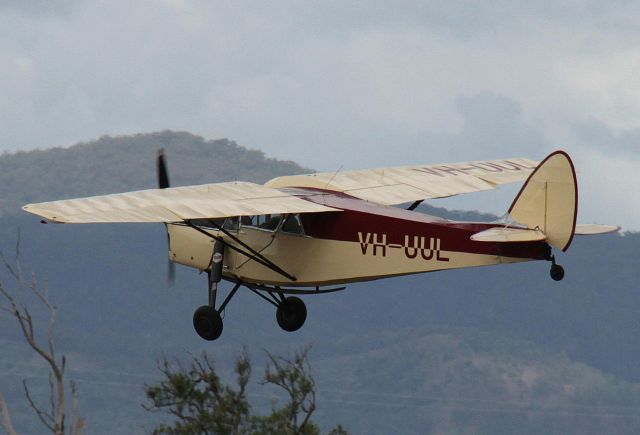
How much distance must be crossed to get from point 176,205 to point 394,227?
11.4ft

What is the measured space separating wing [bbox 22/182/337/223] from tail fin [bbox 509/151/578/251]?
3.54 meters

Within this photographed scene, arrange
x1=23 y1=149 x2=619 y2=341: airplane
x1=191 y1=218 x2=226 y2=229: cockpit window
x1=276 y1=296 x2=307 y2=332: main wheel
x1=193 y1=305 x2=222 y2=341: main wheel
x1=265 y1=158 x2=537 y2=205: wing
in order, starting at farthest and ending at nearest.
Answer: x1=265 y1=158 x2=537 y2=205: wing < x1=276 y1=296 x2=307 y2=332: main wheel < x1=191 y1=218 x2=226 y2=229: cockpit window < x1=193 y1=305 x2=222 y2=341: main wheel < x1=23 y1=149 x2=619 y2=341: airplane

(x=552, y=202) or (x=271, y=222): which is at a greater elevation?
(x=552, y=202)

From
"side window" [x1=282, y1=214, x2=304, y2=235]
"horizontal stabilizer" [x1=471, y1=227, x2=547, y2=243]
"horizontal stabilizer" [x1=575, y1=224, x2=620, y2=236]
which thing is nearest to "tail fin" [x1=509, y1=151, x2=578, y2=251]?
"horizontal stabilizer" [x1=471, y1=227, x2=547, y2=243]

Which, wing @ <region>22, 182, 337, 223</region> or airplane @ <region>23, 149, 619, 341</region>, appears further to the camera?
airplane @ <region>23, 149, 619, 341</region>

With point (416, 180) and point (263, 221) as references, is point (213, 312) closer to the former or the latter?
point (263, 221)

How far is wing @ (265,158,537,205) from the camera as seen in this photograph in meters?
27.3

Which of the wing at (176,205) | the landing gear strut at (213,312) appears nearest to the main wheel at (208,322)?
the landing gear strut at (213,312)

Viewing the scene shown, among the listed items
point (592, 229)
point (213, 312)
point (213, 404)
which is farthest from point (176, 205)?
point (213, 404)

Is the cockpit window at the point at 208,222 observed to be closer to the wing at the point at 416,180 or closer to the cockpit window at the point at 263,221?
the cockpit window at the point at 263,221

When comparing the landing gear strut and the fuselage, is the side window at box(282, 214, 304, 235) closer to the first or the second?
the fuselage

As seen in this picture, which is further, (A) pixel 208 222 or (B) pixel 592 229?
(A) pixel 208 222

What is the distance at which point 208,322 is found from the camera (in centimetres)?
2564

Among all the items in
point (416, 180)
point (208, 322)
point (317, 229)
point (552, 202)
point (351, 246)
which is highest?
point (416, 180)
